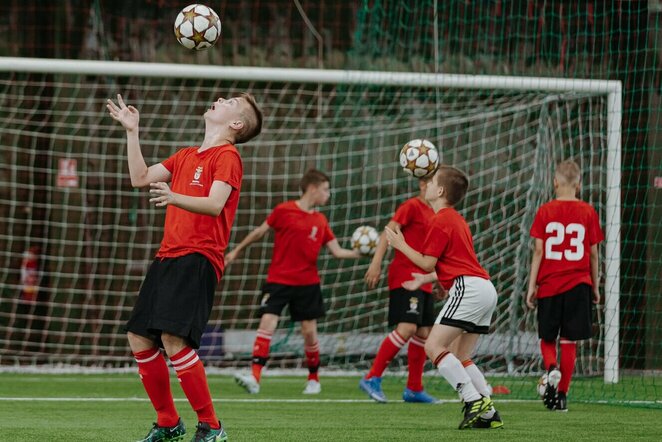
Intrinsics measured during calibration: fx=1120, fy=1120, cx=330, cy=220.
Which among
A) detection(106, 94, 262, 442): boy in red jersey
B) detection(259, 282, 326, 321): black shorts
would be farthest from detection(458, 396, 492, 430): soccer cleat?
detection(259, 282, 326, 321): black shorts

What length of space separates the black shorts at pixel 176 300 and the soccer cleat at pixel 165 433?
432 mm

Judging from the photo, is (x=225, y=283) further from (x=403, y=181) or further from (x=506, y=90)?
(x=506, y=90)

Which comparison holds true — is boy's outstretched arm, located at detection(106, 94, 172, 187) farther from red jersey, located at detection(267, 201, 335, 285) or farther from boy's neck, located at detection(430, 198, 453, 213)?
red jersey, located at detection(267, 201, 335, 285)

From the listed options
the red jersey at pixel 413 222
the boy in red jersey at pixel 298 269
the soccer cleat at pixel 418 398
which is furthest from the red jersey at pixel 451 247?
the boy in red jersey at pixel 298 269

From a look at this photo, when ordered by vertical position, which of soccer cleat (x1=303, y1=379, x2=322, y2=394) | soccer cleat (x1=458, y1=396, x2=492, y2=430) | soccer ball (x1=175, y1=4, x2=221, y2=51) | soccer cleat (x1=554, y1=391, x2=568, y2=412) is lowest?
soccer cleat (x1=303, y1=379, x2=322, y2=394)

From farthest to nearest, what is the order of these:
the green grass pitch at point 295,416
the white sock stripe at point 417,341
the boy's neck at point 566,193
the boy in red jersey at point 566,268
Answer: the white sock stripe at point 417,341 < the boy's neck at point 566,193 < the boy in red jersey at point 566,268 < the green grass pitch at point 295,416

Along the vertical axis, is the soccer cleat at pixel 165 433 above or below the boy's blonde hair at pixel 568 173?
below

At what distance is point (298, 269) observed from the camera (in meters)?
9.43

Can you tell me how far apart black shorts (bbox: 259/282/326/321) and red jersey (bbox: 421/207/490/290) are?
9.21 feet

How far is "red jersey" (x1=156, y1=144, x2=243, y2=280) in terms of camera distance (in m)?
5.28

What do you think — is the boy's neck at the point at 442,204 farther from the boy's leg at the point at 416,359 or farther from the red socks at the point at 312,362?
the red socks at the point at 312,362

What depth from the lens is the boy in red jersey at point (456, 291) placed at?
255 inches

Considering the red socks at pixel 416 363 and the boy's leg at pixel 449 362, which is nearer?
the boy's leg at pixel 449 362

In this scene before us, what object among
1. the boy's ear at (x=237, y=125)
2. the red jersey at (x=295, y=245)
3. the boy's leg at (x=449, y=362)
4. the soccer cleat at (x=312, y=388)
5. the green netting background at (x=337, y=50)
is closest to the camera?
the boy's ear at (x=237, y=125)
